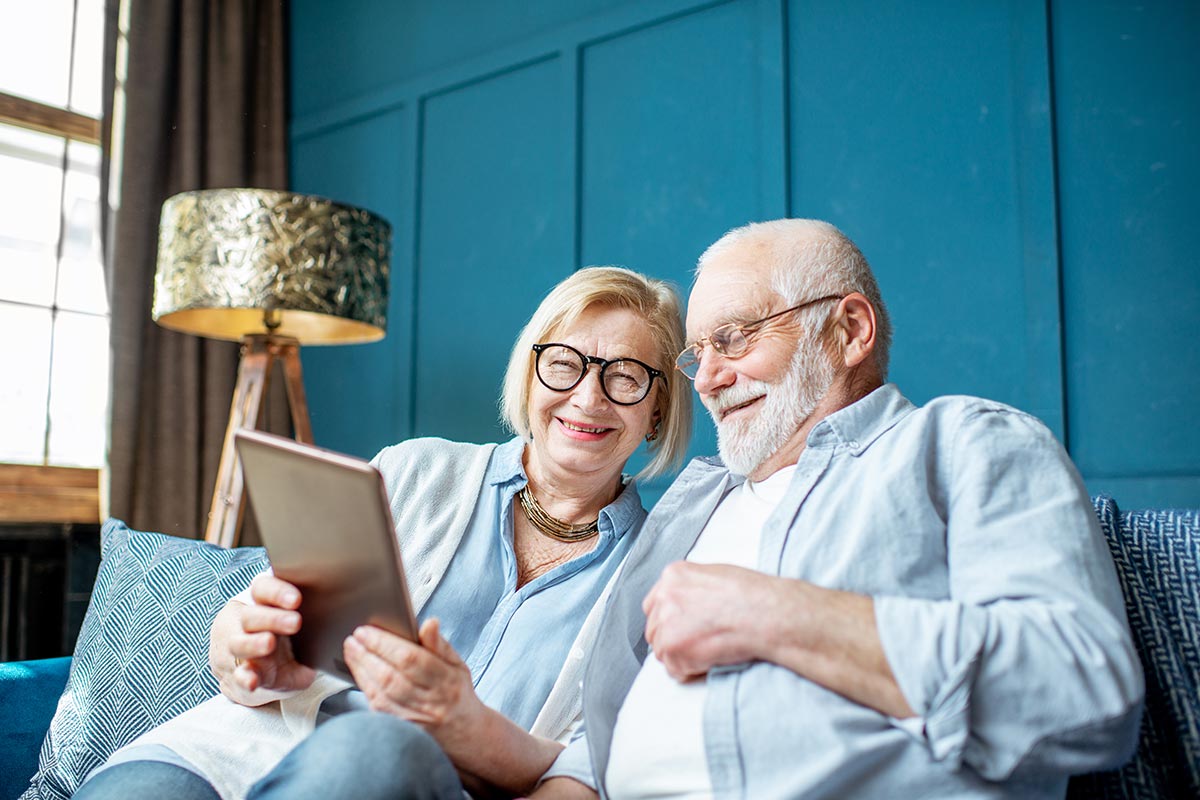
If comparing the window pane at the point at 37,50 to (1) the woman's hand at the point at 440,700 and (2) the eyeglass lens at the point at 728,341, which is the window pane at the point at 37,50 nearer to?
(2) the eyeglass lens at the point at 728,341

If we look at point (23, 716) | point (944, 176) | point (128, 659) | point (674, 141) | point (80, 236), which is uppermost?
point (674, 141)

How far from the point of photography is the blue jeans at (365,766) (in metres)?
0.91

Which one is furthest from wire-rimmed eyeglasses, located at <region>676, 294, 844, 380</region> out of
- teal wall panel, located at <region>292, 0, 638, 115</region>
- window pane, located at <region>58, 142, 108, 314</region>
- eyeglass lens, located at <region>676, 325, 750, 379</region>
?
window pane, located at <region>58, 142, 108, 314</region>

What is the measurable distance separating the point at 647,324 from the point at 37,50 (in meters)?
2.88

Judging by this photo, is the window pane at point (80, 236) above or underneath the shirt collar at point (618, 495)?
above

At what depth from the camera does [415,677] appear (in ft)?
3.47

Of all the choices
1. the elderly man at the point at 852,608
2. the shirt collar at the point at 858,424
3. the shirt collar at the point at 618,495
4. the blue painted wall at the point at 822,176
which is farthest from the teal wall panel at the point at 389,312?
the shirt collar at the point at 858,424

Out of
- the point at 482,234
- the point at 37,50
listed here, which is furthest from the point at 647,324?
the point at 37,50

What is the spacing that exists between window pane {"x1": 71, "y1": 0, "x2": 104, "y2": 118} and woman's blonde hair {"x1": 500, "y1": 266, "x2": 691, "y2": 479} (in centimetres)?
258

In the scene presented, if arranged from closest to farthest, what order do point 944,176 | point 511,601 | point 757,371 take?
point 757,371, point 511,601, point 944,176

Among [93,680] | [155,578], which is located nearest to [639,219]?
[155,578]

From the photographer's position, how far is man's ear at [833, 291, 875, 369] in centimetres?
139

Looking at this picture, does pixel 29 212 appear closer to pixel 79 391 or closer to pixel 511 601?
pixel 79 391

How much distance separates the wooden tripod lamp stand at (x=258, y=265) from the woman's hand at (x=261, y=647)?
4.10 ft
